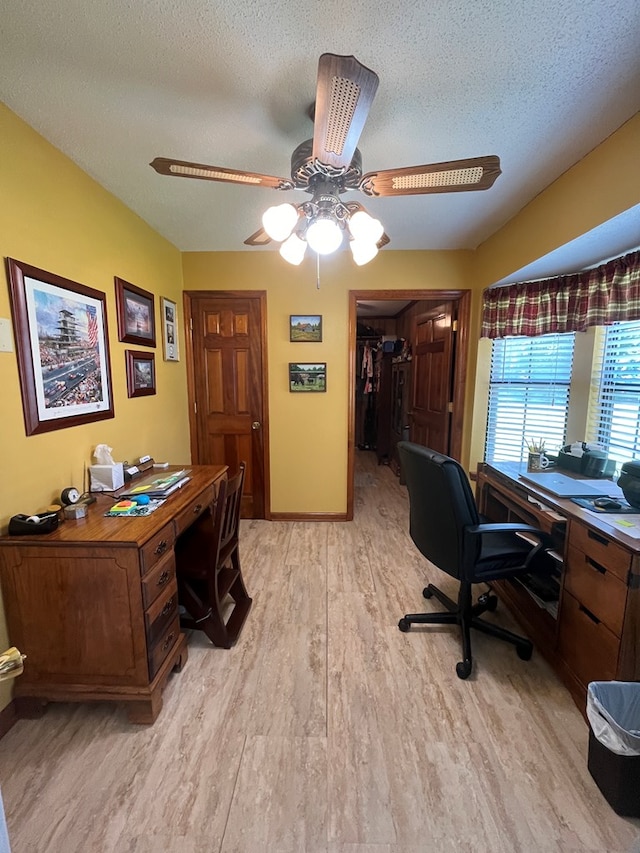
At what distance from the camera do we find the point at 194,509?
1800mm

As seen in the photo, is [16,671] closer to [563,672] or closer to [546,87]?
[563,672]

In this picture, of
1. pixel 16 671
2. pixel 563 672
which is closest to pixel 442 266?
pixel 563 672

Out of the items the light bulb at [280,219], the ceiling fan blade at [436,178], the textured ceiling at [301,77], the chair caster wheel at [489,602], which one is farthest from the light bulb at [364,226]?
the chair caster wheel at [489,602]

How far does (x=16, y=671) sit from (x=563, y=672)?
6.73ft

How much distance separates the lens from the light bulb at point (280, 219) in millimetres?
1270

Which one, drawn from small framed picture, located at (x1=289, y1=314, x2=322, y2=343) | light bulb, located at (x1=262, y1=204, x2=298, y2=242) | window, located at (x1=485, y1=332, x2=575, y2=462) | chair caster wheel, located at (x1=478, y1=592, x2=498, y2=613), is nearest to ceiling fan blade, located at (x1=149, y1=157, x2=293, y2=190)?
light bulb, located at (x1=262, y1=204, x2=298, y2=242)

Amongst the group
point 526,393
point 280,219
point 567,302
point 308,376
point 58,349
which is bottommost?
point 526,393

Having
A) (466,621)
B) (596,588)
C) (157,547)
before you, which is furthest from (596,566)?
(157,547)

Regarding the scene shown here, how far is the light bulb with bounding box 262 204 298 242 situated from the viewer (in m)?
1.27

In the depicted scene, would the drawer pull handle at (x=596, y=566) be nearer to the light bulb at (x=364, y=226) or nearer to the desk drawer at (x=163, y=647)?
the light bulb at (x=364, y=226)

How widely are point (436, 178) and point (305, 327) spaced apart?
6.16 ft

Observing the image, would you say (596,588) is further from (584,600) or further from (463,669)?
(463,669)

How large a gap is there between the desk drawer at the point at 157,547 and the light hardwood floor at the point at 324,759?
670 millimetres

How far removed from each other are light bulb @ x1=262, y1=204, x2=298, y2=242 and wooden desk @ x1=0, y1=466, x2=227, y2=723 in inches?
50.5
